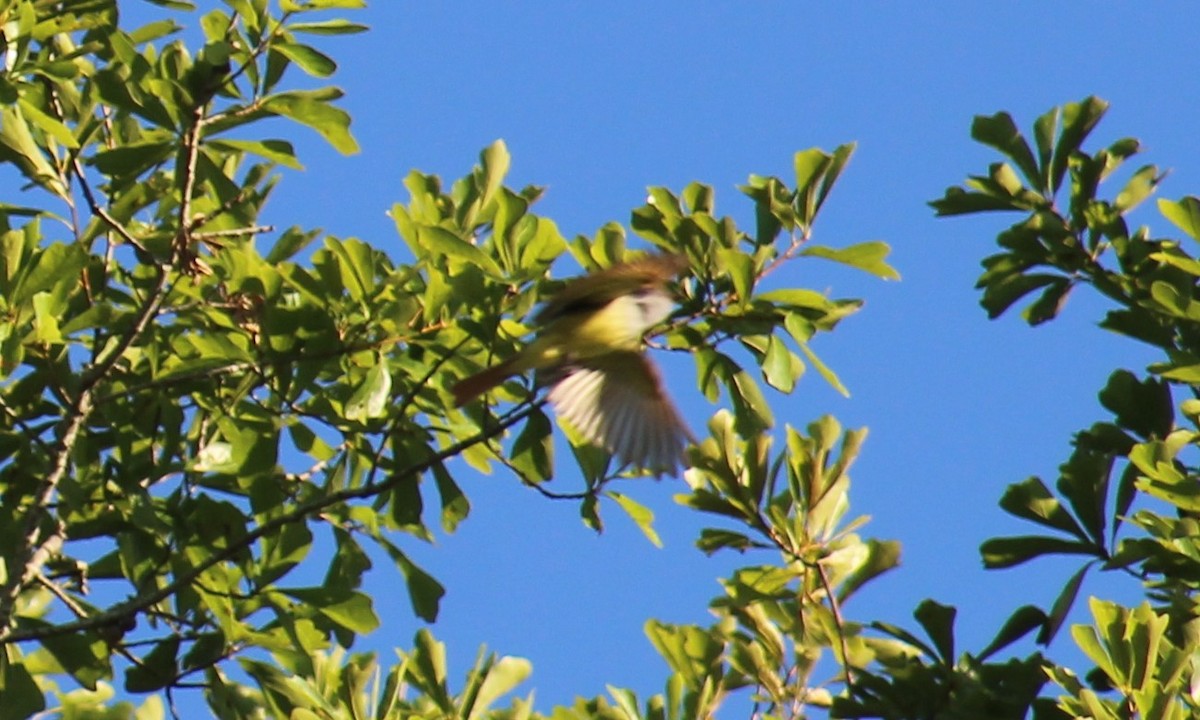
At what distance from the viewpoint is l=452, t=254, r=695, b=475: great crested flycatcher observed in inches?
177

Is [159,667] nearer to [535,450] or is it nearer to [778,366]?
[535,450]

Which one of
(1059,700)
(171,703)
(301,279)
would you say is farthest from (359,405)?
(1059,700)

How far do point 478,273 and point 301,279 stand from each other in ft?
1.36

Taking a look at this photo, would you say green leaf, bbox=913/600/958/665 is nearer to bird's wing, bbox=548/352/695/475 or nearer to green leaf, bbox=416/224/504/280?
bird's wing, bbox=548/352/695/475

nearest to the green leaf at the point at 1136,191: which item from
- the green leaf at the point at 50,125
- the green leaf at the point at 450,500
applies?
the green leaf at the point at 450,500

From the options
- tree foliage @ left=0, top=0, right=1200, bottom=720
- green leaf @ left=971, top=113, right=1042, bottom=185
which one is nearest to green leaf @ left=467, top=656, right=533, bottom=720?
tree foliage @ left=0, top=0, right=1200, bottom=720

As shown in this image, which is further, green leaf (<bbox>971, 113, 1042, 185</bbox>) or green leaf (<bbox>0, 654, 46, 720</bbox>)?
green leaf (<bbox>971, 113, 1042, 185</bbox>)

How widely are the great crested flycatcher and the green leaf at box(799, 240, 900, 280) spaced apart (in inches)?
12.1

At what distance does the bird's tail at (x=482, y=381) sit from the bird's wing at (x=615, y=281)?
131 millimetres

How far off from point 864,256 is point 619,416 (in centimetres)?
99

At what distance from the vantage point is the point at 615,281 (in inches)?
176

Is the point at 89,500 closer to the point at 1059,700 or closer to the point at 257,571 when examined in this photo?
the point at 257,571

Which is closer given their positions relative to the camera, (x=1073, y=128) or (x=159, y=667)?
(x=159, y=667)

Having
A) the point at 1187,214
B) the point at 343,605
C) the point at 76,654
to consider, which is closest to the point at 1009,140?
the point at 1187,214
